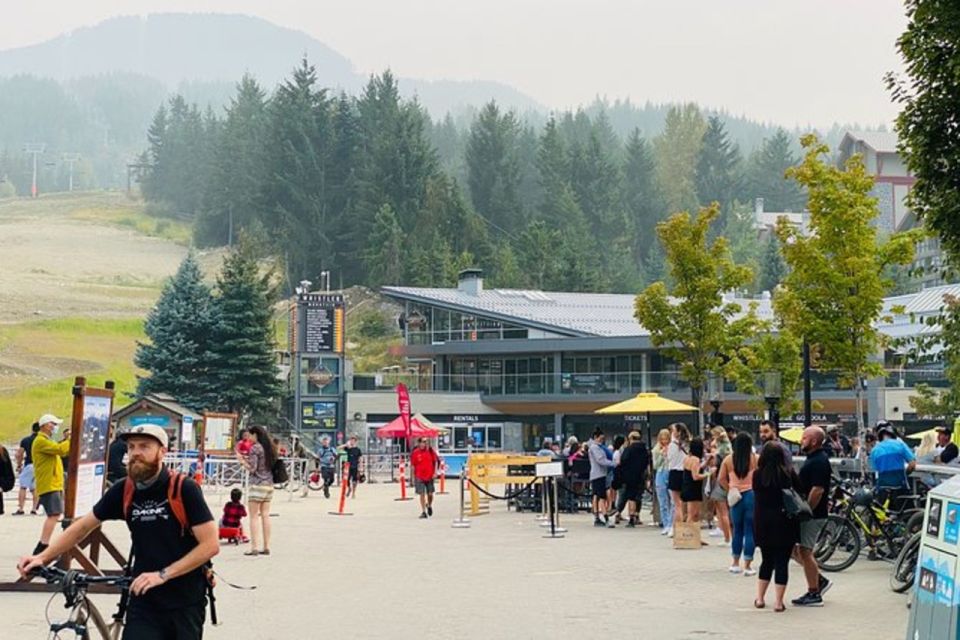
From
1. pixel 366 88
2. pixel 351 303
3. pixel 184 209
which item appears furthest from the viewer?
pixel 184 209

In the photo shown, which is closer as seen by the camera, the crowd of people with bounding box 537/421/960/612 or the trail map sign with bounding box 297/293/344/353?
the crowd of people with bounding box 537/421/960/612

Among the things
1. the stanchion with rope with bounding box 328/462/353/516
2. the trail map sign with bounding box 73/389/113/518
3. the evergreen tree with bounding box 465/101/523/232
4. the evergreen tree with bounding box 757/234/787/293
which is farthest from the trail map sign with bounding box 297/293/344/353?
the evergreen tree with bounding box 465/101/523/232

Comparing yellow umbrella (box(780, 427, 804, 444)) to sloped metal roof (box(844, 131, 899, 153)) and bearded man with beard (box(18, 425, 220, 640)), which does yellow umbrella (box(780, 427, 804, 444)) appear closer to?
bearded man with beard (box(18, 425, 220, 640))

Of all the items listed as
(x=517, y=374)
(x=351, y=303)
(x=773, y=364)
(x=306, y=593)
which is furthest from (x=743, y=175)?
(x=306, y=593)

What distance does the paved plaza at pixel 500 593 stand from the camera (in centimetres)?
1193

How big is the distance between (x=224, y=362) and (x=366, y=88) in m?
53.3

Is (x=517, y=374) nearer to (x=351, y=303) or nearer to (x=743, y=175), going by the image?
(x=351, y=303)

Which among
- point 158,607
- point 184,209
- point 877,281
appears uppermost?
point 184,209

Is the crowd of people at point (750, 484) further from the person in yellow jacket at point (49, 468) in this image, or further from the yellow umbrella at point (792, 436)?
the person in yellow jacket at point (49, 468)

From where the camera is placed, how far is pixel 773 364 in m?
40.6

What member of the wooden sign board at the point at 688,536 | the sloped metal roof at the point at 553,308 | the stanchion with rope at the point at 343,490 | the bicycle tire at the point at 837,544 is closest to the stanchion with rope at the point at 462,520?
the stanchion with rope at the point at 343,490

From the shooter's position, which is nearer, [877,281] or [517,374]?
[877,281]

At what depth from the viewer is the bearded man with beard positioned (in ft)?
22.2

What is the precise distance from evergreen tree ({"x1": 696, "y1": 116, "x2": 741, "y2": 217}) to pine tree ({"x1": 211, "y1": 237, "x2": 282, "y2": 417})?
81907 mm
